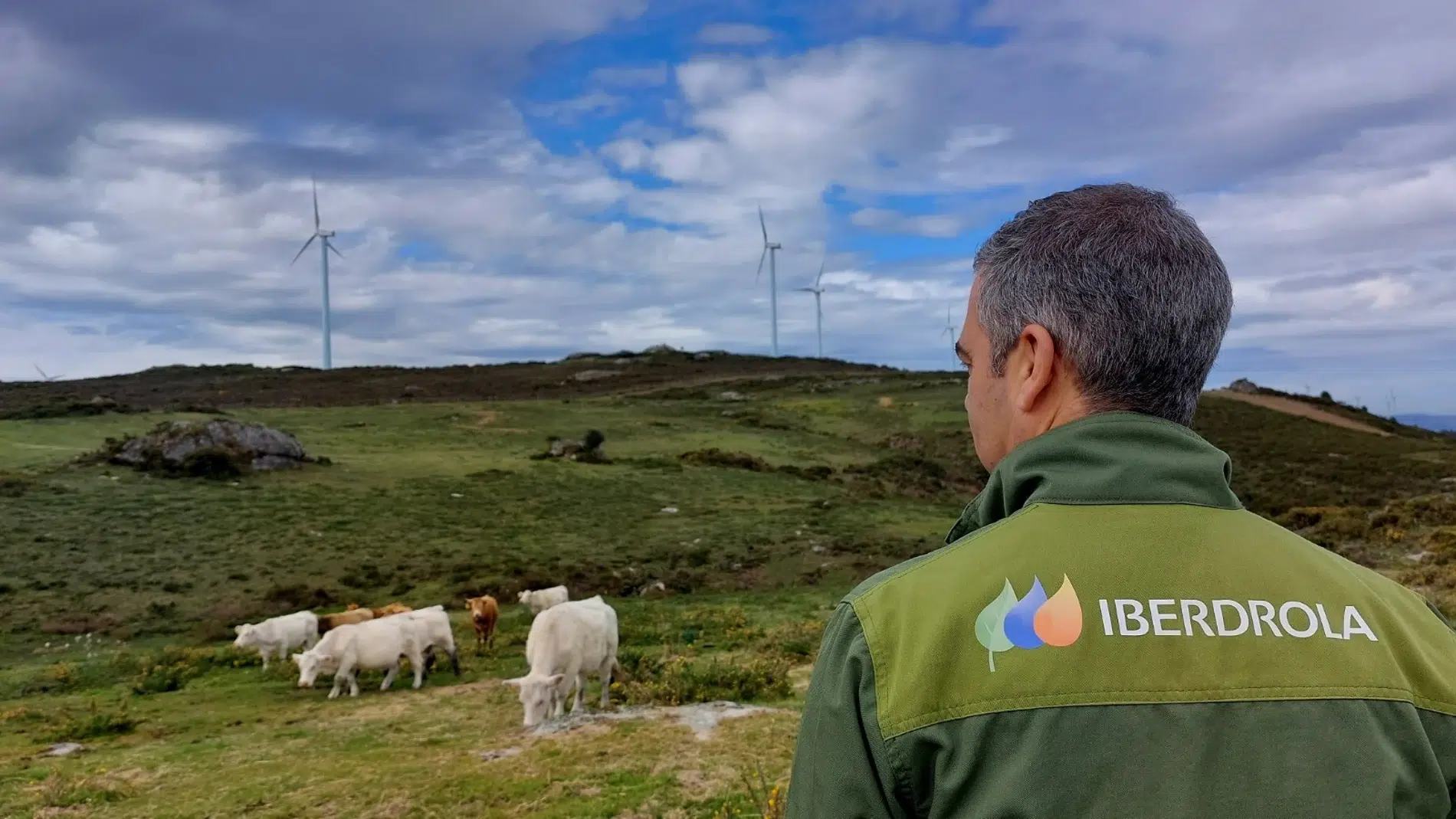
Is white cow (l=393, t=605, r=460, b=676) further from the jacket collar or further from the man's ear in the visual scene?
the jacket collar

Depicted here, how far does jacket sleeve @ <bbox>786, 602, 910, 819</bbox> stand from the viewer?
1890 millimetres

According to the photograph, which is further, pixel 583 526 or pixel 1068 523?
pixel 583 526

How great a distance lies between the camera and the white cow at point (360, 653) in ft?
48.5

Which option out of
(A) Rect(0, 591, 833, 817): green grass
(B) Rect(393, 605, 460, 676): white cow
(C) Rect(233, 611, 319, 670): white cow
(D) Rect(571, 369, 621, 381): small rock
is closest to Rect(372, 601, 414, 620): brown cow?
(C) Rect(233, 611, 319, 670): white cow

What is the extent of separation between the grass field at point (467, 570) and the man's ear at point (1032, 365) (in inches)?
259

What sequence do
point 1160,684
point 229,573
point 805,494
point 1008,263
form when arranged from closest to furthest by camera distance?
point 1160,684 → point 1008,263 → point 229,573 → point 805,494

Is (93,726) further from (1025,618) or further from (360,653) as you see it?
(1025,618)

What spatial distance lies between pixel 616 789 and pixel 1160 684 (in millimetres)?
7656

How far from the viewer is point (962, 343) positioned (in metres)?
2.71

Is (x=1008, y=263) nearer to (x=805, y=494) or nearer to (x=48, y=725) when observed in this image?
(x=48, y=725)

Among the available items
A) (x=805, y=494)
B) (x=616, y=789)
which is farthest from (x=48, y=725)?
(x=805, y=494)

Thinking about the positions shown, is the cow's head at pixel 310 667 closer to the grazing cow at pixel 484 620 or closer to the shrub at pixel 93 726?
the shrub at pixel 93 726

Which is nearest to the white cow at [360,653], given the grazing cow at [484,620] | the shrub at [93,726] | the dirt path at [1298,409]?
the shrub at [93,726]

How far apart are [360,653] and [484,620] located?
11.4 feet
